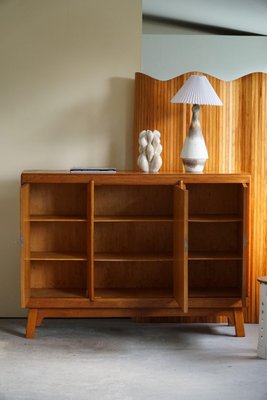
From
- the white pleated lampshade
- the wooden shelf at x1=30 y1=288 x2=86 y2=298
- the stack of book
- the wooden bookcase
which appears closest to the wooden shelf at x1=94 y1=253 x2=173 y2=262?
the wooden bookcase

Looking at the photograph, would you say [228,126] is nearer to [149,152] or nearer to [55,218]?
[149,152]

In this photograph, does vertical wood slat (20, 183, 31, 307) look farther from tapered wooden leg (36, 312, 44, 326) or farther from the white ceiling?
the white ceiling

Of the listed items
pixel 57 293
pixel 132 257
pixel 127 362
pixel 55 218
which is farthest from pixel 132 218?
pixel 127 362

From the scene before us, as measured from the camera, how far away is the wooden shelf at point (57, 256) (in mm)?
5242

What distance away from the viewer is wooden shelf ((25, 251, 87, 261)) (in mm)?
5242

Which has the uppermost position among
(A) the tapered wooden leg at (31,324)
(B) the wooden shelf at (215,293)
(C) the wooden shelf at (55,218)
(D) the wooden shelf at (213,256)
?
(C) the wooden shelf at (55,218)

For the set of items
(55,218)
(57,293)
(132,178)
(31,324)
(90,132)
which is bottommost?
(31,324)

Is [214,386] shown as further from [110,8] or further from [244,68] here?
[110,8]

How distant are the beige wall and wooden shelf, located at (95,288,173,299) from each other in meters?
0.75

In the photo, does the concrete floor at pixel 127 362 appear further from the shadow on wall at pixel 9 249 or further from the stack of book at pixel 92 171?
the stack of book at pixel 92 171

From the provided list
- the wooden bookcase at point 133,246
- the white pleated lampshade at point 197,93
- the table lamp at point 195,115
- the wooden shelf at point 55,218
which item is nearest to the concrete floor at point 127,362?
the wooden bookcase at point 133,246

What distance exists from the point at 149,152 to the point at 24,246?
989 millimetres

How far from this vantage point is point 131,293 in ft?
17.7

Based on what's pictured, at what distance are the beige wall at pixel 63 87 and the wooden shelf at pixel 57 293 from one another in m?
0.44
